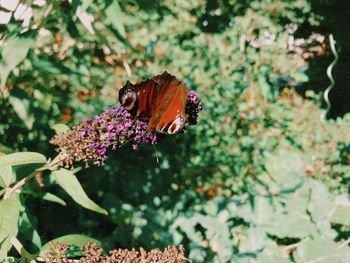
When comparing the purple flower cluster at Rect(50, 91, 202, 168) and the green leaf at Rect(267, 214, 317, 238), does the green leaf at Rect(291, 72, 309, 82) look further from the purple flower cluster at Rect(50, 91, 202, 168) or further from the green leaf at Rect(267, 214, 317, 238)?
the purple flower cluster at Rect(50, 91, 202, 168)

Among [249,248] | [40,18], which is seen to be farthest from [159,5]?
[249,248]

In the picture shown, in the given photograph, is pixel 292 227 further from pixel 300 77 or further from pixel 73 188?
pixel 300 77

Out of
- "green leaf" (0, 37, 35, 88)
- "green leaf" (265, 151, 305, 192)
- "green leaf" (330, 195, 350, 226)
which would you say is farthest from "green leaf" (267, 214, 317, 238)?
"green leaf" (0, 37, 35, 88)

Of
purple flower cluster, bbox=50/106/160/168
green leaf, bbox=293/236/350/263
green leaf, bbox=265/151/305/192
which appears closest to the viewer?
purple flower cluster, bbox=50/106/160/168

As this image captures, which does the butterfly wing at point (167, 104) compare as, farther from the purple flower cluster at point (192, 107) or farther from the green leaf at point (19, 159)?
the green leaf at point (19, 159)

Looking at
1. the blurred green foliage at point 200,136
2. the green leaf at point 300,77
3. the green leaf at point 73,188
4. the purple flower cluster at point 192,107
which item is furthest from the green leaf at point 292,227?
the green leaf at point 300,77

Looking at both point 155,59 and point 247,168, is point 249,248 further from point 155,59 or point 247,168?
point 155,59
